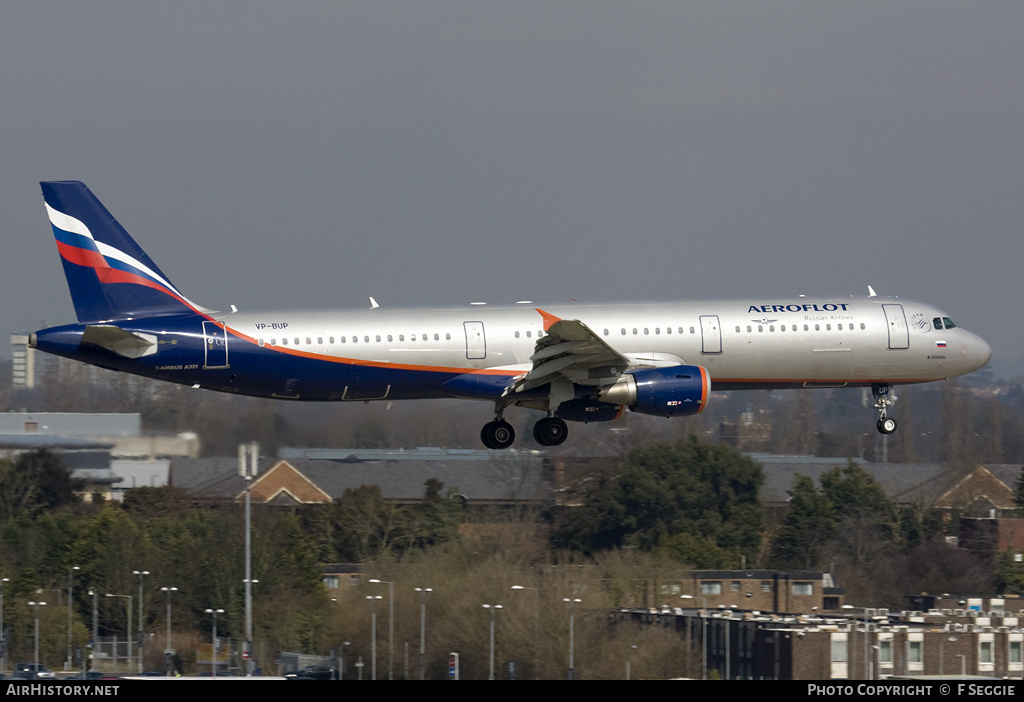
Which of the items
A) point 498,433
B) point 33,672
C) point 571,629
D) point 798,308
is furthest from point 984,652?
point 33,672

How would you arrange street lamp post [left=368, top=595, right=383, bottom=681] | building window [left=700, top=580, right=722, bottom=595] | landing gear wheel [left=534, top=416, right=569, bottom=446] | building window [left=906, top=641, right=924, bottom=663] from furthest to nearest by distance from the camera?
building window [left=700, top=580, right=722, bottom=595], street lamp post [left=368, top=595, right=383, bottom=681], building window [left=906, top=641, right=924, bottom=663], landing gear wheel [left=534, top=416, right=569, bottom=446]

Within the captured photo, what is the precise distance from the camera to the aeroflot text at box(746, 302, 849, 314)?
4222 cm

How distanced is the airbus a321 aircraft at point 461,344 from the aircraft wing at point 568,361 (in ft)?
0.14

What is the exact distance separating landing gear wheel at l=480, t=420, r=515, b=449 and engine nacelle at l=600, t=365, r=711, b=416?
4.71 metres

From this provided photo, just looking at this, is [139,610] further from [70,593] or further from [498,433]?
[498,433]

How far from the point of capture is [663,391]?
39625 mm

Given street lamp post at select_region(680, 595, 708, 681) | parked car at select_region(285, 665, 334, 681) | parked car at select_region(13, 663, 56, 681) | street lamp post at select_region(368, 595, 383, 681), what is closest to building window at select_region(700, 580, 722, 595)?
street lamp post at select_region(680, 595, 708, 681)

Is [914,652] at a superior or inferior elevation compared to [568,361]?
inferior

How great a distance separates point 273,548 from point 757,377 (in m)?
33.0

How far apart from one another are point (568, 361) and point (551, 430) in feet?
11.9

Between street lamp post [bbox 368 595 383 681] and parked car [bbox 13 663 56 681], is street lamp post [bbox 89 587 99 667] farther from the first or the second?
street lamp post [bbox 368 595 383 681]

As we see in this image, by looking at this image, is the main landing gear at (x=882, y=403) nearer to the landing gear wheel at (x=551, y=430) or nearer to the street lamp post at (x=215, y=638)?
the landing gear wheel at (x=551, y=430)

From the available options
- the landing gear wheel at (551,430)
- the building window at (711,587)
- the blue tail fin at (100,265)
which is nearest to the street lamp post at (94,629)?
the blue tail fin at (100,265)

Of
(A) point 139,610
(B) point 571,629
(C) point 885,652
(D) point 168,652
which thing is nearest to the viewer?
(B) point 571,629
